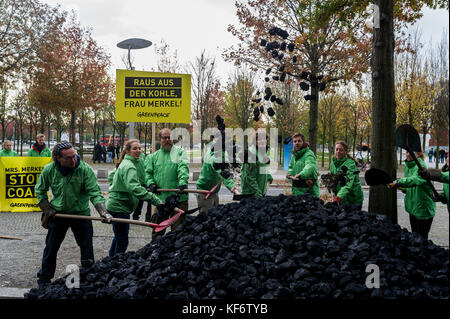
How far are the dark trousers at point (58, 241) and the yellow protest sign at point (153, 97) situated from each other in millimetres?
3719

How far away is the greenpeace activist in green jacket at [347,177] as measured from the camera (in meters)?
5.34

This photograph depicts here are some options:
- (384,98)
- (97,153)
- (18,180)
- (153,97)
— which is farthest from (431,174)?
(97,153)

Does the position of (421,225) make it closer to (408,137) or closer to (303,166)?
(303,166)

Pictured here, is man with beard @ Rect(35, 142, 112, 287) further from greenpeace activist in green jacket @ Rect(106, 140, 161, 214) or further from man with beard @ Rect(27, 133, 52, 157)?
Answer: man with beard @ Rect(27, 133, 52, 157)

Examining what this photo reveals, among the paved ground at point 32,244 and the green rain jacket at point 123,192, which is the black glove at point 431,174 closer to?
the paved ground at point 32,244

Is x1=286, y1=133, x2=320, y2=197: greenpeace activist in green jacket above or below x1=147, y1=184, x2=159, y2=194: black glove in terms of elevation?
above

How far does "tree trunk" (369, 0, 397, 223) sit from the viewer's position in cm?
402

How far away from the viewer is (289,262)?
319cm

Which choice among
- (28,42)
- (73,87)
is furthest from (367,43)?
(73,87)

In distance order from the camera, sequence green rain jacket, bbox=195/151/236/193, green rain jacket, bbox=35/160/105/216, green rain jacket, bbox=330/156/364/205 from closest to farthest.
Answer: green rain jacket, bbox=35/160/105/216 → green rain jacket, bbox=330/156/364/205 → green rain jacket, bbox=195/151/236/193

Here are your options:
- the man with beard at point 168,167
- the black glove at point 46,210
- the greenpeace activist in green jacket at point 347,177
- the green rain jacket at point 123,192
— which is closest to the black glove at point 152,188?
the man with beard at point 168,167

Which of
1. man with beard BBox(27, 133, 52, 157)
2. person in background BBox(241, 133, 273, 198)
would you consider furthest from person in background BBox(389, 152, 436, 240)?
man with beard BBox(27, 133, 52, 157)

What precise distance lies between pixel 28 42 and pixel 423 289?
15223 millimetres

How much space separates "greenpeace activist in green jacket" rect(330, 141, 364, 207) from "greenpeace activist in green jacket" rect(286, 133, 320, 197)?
304mm
